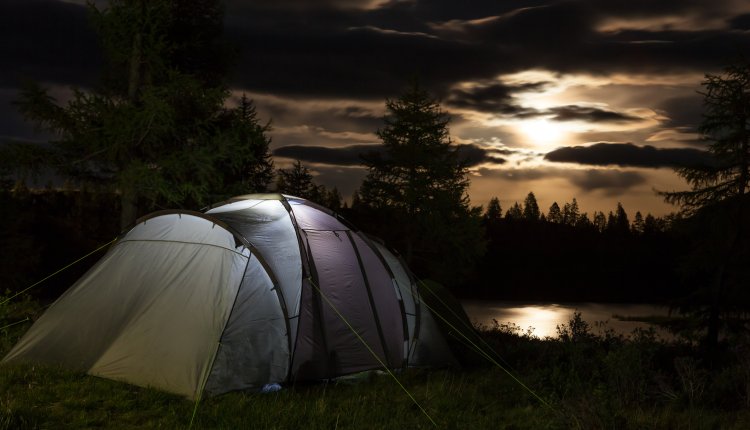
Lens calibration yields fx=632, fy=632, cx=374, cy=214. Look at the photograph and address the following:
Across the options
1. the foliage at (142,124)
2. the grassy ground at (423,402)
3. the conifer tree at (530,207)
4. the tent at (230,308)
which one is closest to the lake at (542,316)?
the foliage at (142,124)

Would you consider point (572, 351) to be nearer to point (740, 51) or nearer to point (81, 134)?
point (81, 134)

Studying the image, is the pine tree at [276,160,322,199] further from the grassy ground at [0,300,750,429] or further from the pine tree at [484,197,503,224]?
the pine tree at [484,197,503,224]

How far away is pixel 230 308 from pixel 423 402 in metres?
2.60

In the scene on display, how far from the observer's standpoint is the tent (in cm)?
754

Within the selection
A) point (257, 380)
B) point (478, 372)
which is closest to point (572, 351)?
point (478, 372)

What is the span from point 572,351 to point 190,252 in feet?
19.0

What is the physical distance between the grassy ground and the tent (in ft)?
1.00

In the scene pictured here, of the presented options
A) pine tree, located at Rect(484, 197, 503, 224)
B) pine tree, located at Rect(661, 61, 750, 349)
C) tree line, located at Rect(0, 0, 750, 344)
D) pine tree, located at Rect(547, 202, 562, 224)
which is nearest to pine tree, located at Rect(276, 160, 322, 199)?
tree line, located at Rect(0, 0, 750, 344)

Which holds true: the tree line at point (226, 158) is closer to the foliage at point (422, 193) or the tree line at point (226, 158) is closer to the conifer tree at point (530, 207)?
the foliage at point (422, 193)

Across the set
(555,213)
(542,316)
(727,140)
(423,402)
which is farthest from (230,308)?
(555,213)

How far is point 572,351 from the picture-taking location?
31.4 feet

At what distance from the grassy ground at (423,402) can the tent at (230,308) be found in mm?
303

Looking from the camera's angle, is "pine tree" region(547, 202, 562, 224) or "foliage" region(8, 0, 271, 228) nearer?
"foliage" region(8, 0, 271, 228)

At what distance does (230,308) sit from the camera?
7707 millimetres
